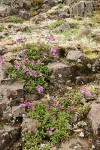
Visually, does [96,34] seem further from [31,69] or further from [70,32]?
[31,69]

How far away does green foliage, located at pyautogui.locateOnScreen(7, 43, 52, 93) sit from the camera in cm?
1298

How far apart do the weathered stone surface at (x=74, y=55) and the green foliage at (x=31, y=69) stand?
1028 mm

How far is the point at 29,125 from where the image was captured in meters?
10.8

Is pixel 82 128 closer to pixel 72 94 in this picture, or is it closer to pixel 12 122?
pixel 72 94

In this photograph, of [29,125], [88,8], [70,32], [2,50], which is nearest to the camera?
[29,125]

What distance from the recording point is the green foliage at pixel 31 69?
42.6 feet

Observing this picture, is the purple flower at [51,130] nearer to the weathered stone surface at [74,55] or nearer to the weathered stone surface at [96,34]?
the weathered stone surface at [74,55]

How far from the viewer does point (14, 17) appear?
83.8 ft

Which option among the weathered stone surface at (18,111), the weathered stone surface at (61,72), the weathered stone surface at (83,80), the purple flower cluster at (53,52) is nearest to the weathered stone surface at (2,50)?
the purple flower cluster at (53,52)

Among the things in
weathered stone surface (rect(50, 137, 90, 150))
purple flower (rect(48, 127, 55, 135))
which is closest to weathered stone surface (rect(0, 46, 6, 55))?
purple flower (rect(48, 127, 55, 135))

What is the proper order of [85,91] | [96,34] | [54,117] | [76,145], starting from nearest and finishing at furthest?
[76,145]
[54,117]
[85,91]
[96,34]

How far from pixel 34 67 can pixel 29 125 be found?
368cm

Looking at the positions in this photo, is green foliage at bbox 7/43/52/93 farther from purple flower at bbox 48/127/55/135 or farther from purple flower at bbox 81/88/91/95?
purple flower at bbox 48/127/55/135

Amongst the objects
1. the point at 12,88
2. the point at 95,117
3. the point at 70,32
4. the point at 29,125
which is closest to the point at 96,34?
the point at 70,32
